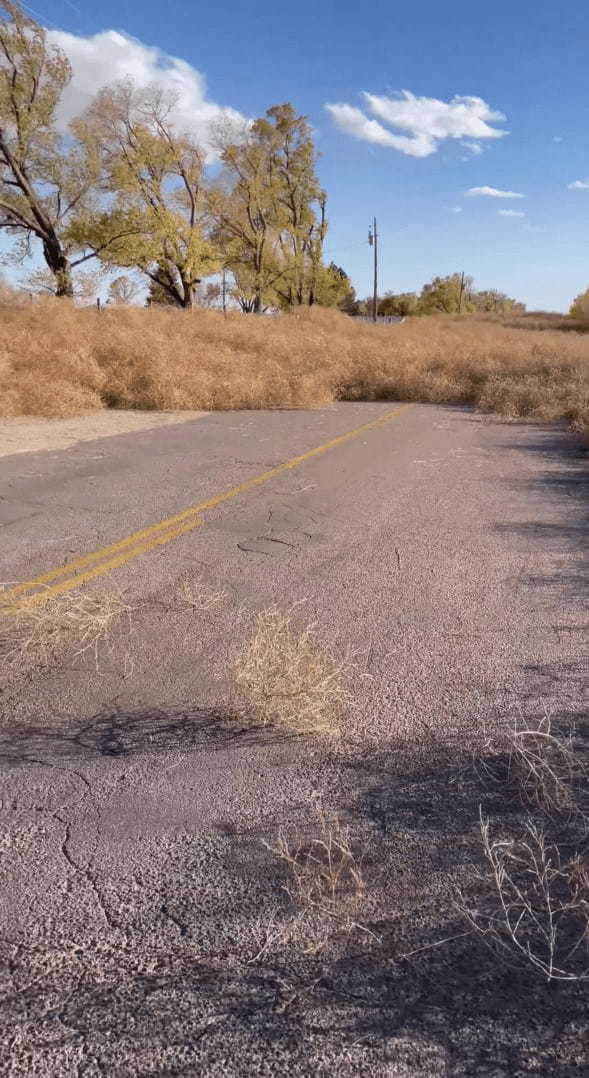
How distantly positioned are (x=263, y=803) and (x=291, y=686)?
2.68 feet

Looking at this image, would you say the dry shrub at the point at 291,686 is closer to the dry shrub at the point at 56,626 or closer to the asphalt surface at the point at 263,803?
the asphalt surface at the point at 263,803

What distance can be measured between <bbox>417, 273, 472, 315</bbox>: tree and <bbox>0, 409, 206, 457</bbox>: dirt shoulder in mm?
90139

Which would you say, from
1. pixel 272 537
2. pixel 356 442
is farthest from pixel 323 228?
pixel 272 537

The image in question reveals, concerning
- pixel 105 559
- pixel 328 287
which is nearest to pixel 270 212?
pixel 328 287

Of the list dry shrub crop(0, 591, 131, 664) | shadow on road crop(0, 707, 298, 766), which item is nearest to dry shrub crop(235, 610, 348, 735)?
shadow on road crop(0, 707, 298, 766)

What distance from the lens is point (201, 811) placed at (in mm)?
2969

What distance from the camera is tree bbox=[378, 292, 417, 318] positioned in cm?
10231

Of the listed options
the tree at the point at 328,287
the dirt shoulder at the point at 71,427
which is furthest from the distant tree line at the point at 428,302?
the dirt shoulder at the point at 71,427

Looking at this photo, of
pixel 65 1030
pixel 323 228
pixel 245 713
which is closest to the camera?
pixel 65 1030

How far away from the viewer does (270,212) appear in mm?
51625

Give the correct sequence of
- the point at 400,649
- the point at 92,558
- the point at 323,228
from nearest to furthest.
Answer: the point at 400,649 < the point at 92,558 < the point at 323,228

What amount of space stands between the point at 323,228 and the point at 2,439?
50.0 m

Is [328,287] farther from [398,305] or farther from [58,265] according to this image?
[398,305]

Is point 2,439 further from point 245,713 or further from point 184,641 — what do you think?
point 245,713
